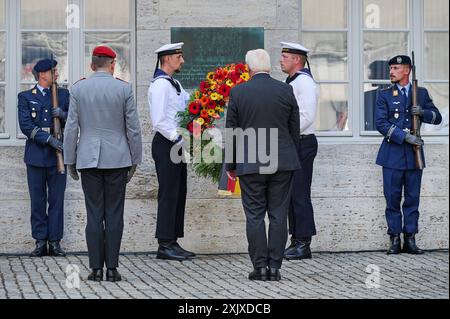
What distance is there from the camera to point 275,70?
13.6 metres

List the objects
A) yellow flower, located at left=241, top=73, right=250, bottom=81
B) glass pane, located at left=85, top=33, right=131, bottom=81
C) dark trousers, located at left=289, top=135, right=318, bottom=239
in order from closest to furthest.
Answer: yellow flower, located at left=241, top=73, right=250, bottom=81, dark trousers, located at left=289, top=135, right=318, bottom=239, glass pane, located at left=85, top=33, right=131, bottom=81

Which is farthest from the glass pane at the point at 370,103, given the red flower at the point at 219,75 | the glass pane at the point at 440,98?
the red flower at the point at 219,75

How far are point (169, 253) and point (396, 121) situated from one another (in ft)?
8.90

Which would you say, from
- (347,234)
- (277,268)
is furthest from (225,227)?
(277,268)

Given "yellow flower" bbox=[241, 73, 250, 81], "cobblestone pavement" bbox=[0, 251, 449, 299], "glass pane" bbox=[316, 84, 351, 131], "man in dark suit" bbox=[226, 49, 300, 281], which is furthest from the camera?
"glass pane" bbox=[316, 84, 351, 131]

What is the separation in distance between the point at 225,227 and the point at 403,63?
2.51m

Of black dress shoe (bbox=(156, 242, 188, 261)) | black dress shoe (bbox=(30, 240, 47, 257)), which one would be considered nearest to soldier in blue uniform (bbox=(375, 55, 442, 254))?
black dress shoe (bbox=(156, 242, 188, 261))

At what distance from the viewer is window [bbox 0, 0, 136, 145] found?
13695 mm

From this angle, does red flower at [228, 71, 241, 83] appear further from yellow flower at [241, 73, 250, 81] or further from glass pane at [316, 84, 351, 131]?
glass pane at [316, 84, 351, 131]

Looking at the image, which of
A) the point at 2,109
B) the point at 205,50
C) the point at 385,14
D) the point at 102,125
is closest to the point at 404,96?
the point at 385,14

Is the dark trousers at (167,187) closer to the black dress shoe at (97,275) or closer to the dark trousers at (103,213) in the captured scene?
the dark trousers at (103,213)

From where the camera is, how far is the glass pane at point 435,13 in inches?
559

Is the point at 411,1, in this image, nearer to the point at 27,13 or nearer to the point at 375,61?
the point at 375,61

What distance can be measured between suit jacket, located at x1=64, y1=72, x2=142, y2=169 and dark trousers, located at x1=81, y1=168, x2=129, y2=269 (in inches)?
5.1
